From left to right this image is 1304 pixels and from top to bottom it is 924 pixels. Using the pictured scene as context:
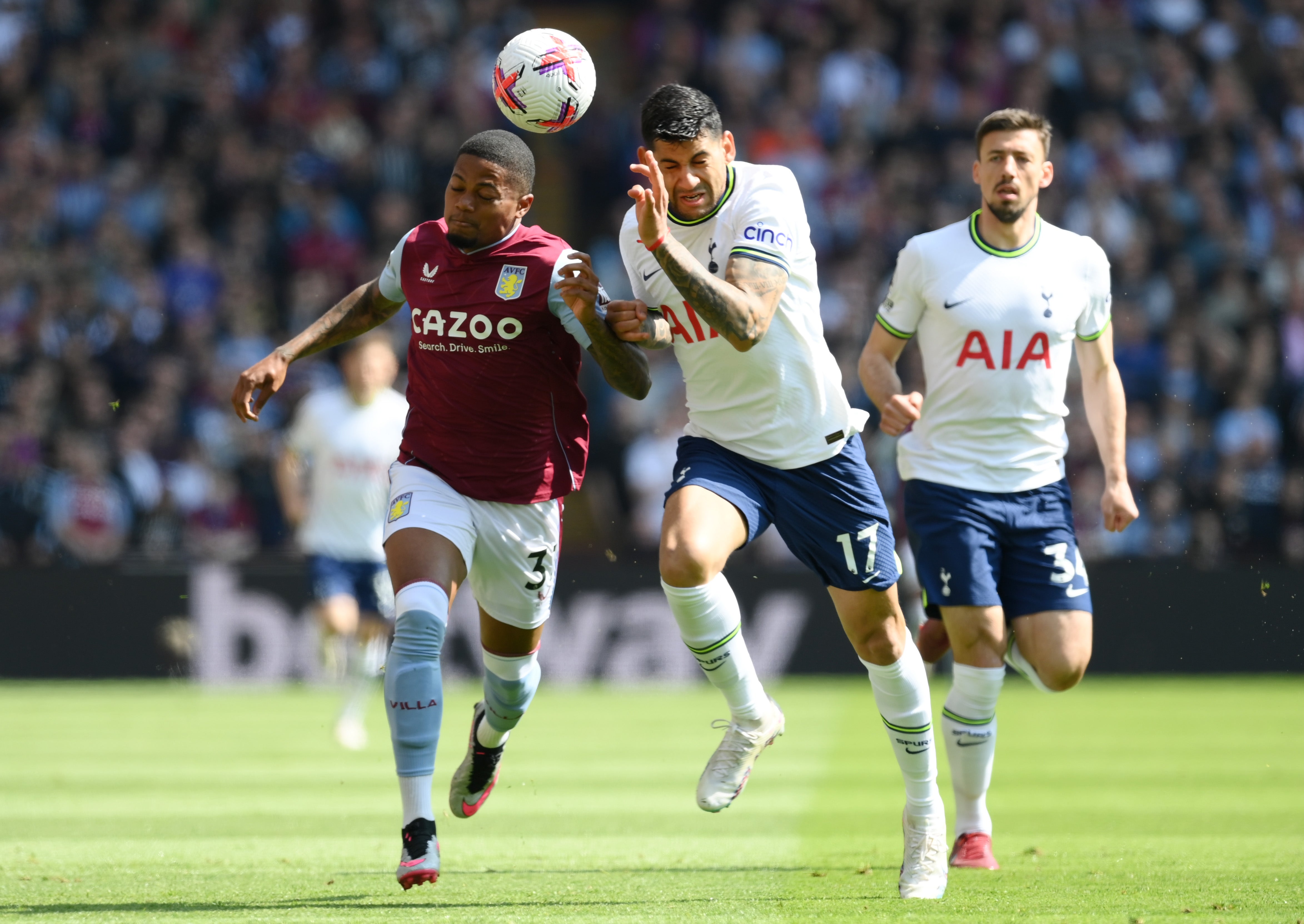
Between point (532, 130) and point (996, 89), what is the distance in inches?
541

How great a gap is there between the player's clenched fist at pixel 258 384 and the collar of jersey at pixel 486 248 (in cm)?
78

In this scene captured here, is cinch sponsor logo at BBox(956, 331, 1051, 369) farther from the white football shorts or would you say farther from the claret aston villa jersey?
the white football shorts

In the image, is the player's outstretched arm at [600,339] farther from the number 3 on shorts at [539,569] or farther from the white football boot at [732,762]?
the white football boot at [732,762]

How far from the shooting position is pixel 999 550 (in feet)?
22.8

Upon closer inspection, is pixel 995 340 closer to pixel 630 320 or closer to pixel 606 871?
pixel 630 320

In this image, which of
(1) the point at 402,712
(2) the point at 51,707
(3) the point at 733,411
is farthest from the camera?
(2) the point at 51,707

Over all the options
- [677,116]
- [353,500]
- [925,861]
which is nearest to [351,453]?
[353,500]

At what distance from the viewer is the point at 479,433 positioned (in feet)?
21.2

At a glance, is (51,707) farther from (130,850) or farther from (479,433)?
(479,433)

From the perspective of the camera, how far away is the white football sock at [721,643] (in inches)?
239

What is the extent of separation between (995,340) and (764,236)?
141 cm

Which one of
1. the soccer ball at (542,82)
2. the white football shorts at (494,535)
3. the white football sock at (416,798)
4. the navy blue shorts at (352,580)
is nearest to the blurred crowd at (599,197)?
the navy blue shorts at (352,580)

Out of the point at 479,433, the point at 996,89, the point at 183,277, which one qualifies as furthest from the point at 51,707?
the point at 996,89

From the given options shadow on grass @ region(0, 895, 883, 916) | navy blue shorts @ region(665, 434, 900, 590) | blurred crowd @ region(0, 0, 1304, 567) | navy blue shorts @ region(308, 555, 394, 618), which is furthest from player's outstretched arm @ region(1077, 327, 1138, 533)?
blurred crowd @ region(0, 0, 1304, 567)
